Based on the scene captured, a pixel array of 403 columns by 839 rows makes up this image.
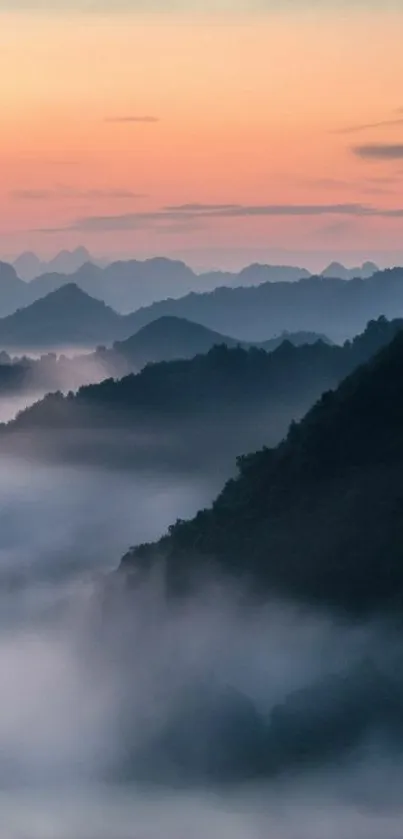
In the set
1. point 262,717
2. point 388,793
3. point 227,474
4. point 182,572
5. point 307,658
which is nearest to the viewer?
point 388,793

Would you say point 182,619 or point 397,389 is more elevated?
point 397,389

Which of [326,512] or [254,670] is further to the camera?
[254,670]

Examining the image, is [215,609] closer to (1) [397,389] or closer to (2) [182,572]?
(2) [182,572]

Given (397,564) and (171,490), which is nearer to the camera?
(397,564)

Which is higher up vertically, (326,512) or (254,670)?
(326,512)

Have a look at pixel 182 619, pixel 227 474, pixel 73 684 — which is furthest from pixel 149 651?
pixel 227 474

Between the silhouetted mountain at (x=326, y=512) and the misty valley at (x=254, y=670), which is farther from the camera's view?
the silhouetted mountain at (x=326, y=512)

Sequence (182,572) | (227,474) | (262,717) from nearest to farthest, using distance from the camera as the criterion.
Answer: (262,717)
(182,572)
(227,474)

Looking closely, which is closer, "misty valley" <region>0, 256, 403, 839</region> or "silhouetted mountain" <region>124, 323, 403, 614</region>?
"misty valley" <region>0, 256, 403, 839</region>
